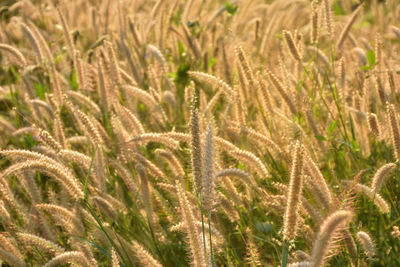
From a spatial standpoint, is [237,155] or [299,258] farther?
[237,155]

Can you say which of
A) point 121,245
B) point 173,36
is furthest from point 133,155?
point 173,36

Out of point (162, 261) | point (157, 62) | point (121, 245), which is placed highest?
point (157, 62)

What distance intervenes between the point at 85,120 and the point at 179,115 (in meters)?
1.44

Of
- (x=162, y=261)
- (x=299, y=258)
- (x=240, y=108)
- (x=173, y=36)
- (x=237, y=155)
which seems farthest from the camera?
(x=173, y=36)

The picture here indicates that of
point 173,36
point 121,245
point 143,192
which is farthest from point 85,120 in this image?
point 173,36

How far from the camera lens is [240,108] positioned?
109 inches

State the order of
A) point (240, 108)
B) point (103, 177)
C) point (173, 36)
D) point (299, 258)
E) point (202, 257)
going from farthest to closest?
point (173, 36), point (240, 108), point (103, 177), point (299, 258), point (202, 257)

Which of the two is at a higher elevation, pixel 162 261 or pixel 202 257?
pixel 202 257

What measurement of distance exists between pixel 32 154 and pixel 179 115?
6.08 ft

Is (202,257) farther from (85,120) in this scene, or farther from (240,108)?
(240,108)

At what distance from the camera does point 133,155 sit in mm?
2498

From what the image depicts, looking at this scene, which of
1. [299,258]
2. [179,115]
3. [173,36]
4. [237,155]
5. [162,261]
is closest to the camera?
[299,258]

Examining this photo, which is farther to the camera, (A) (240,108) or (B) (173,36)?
(B) (173,36)

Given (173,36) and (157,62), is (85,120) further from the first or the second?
(173,36)
